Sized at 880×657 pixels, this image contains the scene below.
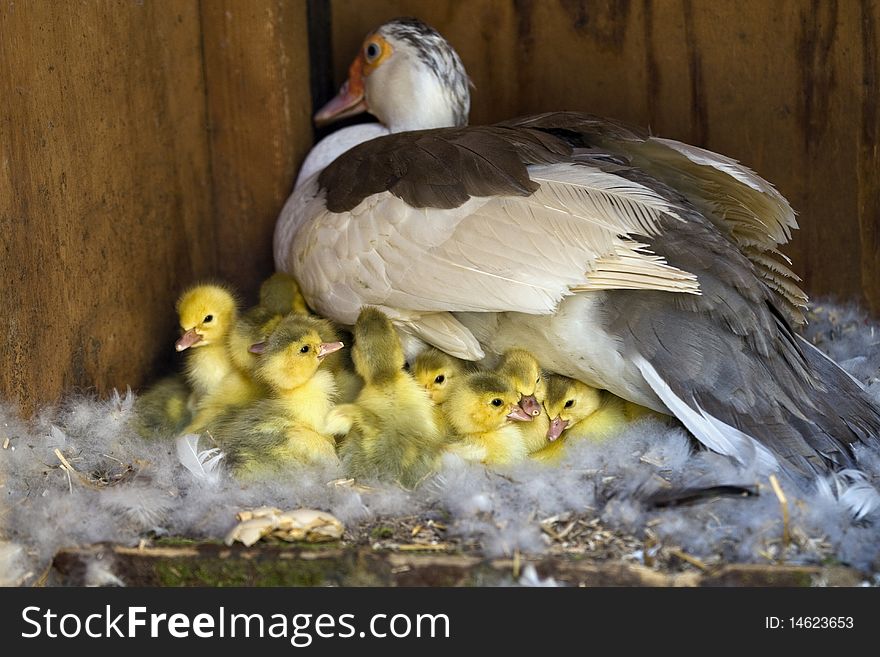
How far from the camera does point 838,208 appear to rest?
3.09 m

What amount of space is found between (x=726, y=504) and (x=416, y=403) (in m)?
0.77

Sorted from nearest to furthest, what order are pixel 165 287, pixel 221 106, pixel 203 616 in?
pixel 203 616 < pixel 165 287 < pixel 221 106

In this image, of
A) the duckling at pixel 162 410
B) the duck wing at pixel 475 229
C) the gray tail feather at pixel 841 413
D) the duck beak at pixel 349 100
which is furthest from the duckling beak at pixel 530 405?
the duck beak at pixel 349 100

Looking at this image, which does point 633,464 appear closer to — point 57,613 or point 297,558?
point 297,558

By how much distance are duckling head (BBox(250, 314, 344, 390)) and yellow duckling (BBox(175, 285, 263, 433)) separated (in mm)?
175

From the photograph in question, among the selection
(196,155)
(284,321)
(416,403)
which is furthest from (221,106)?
(416,403)

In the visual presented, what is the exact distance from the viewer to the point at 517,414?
7.96 feet

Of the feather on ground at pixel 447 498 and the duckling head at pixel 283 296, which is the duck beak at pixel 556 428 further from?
the duckling head at pixel 283 296

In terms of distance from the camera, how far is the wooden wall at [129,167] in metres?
2.31

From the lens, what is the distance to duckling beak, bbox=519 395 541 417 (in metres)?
2.44

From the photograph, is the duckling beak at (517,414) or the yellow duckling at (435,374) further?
the yellow duckling at (435,374)

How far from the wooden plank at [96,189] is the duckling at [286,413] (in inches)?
17.4

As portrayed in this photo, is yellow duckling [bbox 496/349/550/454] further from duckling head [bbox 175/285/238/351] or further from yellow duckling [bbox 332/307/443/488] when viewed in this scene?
duckling head [bbox 175/285/238/351]

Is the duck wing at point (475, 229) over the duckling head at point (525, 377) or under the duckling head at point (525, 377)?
over
